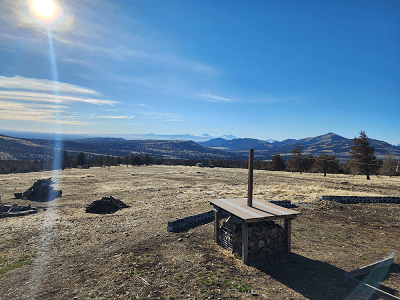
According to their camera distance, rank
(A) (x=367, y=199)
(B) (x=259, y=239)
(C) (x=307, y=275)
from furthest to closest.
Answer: (A) (x=367, y=199), (B) (x=259, y=239), (C) (x=307, y=275)

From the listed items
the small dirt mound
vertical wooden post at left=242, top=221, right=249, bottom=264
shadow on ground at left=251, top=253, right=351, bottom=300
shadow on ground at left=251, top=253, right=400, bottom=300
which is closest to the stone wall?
Answer: shadow on ground at left=251, top=253, right=400, bottom=300

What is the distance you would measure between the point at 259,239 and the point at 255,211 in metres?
1.30

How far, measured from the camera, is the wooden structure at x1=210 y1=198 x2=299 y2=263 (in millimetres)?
9413

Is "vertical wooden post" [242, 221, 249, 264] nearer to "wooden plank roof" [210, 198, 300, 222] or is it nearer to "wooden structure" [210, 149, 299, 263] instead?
"wooden structure" [210, 149, 299, 263]

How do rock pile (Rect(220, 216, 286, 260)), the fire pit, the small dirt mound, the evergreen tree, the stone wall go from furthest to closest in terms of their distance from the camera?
the evergreen tree → the stone wall → the small dirt mound → the fire pit → rock pile (Rect(220, 216, 286, 260))

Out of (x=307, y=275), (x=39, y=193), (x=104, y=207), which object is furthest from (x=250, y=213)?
(x=39, y=193)

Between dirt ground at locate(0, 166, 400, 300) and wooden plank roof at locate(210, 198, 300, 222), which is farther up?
wooden plank roof at locate(210, 198, 300, 222)

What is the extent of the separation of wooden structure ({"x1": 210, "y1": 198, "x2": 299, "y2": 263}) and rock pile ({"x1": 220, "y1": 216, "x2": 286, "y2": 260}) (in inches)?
15.0

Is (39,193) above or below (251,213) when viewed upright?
below

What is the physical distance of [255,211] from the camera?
1025 cm

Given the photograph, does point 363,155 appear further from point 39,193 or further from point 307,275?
point 39,193

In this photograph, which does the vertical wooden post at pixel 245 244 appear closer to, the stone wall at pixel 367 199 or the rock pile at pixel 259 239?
the rock pile at pixel 259 239

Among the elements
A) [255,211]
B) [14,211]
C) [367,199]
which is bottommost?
[14,211]

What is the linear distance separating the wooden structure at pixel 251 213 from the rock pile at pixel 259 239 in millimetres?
381
